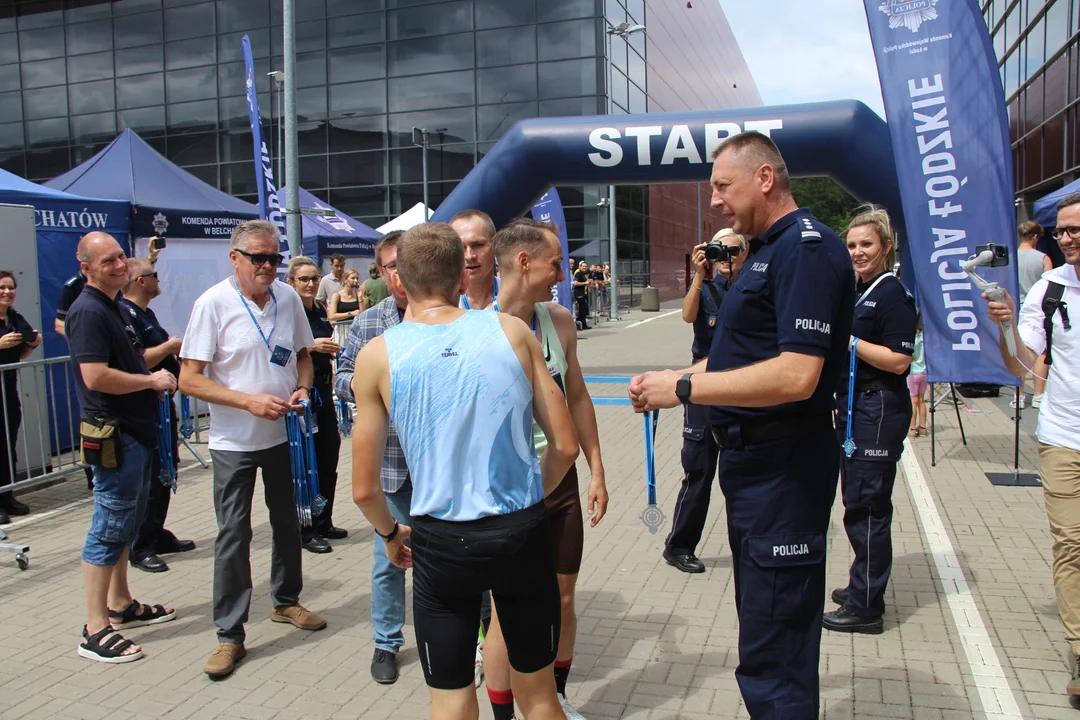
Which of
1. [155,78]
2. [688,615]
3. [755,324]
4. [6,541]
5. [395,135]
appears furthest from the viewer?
[155,78]

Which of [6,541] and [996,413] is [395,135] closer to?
[996,413]

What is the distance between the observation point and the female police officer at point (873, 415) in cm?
407

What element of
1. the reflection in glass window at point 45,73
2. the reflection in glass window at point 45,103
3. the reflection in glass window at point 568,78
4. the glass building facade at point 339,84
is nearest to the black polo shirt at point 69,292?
the glass building facade at point 339,84

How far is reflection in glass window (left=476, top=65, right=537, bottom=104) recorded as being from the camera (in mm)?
27547

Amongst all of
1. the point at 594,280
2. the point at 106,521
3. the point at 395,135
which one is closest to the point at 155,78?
the point at 395,135

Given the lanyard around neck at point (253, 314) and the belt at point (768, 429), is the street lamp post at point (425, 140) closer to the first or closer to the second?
the lanyard around neck at point (253, 314)

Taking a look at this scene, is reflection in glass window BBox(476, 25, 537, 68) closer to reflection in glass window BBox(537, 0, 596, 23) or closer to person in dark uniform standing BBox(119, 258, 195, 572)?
reflection in glass window BBox(537, 0, 596, 23)

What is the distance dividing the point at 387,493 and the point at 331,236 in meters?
13.2

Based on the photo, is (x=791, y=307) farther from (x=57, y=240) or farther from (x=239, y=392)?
(x=57, y=240)

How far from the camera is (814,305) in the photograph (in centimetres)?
234

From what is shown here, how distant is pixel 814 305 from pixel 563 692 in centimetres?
198

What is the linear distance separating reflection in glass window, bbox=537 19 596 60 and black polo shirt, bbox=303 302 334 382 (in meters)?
23.1

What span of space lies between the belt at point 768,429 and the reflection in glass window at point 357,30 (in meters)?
29.1

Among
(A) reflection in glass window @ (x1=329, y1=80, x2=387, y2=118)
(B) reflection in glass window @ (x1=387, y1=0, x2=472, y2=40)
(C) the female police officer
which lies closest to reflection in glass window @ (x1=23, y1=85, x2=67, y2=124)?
(A) reflection in glass window @ (x1=329, y1=80, x2=387, y2=118)
